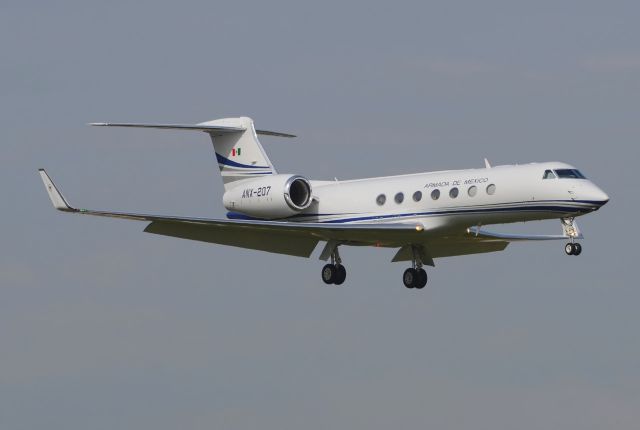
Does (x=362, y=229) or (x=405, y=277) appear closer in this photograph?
(x=362, y=229)

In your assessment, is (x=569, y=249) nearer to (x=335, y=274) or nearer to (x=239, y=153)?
(x=335, y=274)

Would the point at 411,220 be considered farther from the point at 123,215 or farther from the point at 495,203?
the point at 123,215

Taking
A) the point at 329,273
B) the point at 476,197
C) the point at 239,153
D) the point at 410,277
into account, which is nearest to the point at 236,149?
the point at 239,153

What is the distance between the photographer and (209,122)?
4434cm

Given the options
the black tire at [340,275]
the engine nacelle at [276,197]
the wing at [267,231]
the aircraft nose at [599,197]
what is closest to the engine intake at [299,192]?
the engine nacelle at [276,197]

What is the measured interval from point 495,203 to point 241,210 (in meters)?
7.21

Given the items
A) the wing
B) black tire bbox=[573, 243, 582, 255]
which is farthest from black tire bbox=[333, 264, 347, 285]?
black tire bbox=[573, 243, 582, 255]

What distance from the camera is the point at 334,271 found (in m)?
41.7

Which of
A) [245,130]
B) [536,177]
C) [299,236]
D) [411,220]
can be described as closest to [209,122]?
[245,130]

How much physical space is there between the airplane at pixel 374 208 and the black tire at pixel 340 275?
3 cm

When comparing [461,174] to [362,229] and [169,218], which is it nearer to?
[362,229]

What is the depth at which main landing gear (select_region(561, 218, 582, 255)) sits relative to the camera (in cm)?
3719

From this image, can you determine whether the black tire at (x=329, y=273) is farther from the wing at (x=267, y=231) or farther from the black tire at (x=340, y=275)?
the wing at (x=267, y=231)

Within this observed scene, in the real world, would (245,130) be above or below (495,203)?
above
